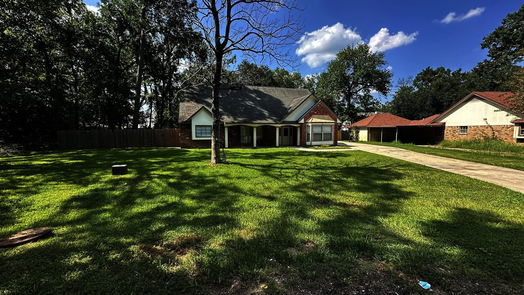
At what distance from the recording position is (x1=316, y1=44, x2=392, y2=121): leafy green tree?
121ft

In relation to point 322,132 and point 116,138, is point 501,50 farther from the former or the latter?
point 116,138

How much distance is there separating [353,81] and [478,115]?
20.5m

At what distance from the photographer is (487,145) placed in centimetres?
1850

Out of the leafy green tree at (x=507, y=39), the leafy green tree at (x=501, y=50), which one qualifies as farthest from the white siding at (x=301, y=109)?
the leafy green tree at (x=507, y=39)

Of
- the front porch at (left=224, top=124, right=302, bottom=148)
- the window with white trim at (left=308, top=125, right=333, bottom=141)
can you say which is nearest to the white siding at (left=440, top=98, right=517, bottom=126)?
the window with white trim at (left=308, top=125, right=333, bottom=141)

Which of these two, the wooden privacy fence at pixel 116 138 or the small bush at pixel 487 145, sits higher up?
the wooden privacy fence at pixel 116 138

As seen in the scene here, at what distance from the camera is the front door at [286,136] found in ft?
70.2

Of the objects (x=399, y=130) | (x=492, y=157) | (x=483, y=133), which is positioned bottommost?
(x=492, y=157)

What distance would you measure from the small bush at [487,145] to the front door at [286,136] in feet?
51.8

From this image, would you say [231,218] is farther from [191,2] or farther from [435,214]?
[191,2]

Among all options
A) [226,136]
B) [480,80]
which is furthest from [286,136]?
[480,80]

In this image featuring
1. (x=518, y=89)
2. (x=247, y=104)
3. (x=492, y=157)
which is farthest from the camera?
(x=247, y=104)

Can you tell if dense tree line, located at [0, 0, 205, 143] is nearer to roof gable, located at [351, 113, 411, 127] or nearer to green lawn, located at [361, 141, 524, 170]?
green lawn, located at [361, 141, 524, 170]

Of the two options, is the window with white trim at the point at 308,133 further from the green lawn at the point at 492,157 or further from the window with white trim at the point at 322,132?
the green lawn at the point at 492,157
